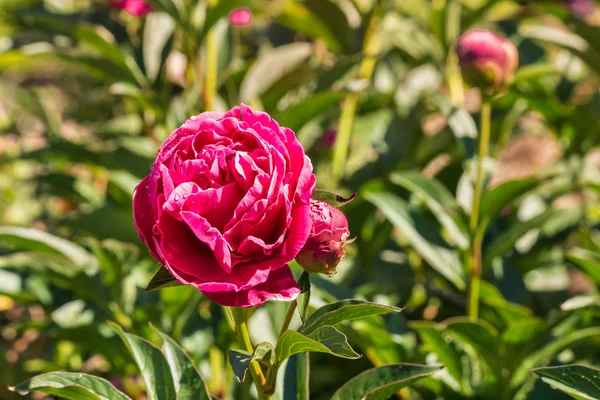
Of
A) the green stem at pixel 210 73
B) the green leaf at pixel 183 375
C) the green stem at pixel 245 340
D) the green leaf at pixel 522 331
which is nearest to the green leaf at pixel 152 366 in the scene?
the green leaf at pixel 183 375

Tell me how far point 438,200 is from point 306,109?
0.89 ft

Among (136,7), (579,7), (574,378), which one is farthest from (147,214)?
(579,7)

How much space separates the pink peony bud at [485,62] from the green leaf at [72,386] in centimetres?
70

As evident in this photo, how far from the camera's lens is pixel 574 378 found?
0.70m

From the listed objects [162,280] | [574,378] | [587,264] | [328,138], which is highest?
[162,280]

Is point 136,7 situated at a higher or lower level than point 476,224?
higher

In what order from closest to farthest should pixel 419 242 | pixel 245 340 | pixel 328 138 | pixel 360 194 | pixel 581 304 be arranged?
pixel 245 340 < pixel 581 304 < pixel 419 242 < pixel 360 194 < pixel 328 138

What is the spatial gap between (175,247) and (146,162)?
2.69 feet

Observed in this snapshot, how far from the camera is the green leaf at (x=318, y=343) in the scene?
0.60m

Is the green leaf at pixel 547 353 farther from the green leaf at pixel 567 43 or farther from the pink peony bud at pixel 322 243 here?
the green leaf at pixel 567 43

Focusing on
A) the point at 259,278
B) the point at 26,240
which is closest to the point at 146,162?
the point at 26,240

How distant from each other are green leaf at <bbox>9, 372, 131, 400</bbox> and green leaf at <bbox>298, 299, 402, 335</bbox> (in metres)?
0.20

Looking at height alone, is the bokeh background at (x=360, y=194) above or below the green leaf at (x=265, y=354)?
below

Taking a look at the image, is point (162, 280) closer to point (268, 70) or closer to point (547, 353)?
point (547, 353)
